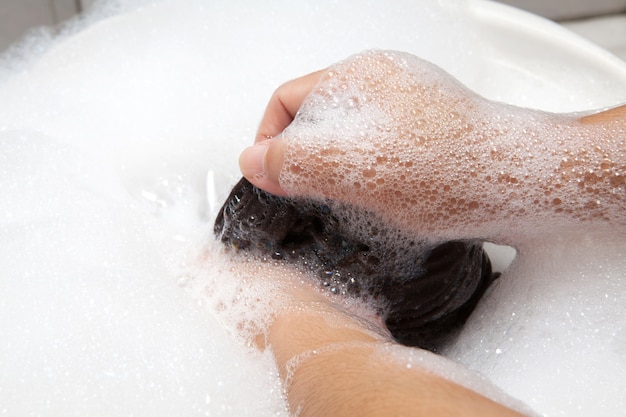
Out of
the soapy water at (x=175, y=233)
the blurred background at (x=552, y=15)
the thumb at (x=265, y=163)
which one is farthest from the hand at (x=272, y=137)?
the blurred background at (x=552, y=15)

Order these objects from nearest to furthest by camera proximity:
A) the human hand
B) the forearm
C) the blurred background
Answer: the forearm, the human hand, the blurred background

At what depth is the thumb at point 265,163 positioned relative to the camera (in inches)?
25.7

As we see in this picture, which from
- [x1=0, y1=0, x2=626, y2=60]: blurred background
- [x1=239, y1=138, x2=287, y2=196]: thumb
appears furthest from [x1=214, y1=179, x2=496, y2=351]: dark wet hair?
[x1=0, y1=0, x2=626, y2=60]: blurred background

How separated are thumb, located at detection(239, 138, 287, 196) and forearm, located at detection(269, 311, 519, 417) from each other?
0.50ft

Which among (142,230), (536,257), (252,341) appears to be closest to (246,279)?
(252,341)

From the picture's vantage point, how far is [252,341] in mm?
691

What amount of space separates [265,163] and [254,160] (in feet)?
0.06

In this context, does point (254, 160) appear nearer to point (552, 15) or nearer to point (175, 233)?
point (175, 233)

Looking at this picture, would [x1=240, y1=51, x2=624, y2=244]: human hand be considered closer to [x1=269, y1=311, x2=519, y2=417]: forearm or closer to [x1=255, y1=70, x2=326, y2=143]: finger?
[x1=255, y1=70, x2=326, y2=143]: finger

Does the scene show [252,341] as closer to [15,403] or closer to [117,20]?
[15,403]

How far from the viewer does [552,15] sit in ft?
5.03

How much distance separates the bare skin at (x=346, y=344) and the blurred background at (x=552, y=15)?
80 cm

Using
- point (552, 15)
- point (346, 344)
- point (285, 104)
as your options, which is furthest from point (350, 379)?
point (552, 15)

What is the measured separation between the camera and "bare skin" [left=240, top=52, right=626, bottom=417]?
459mm
